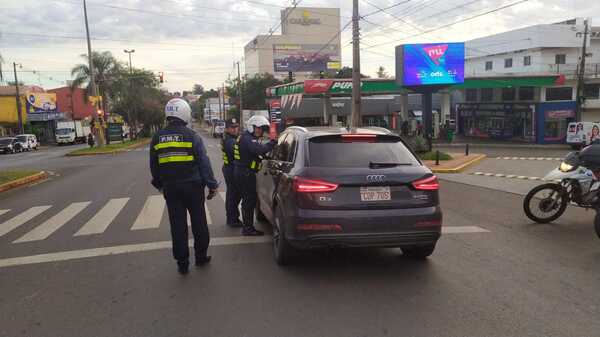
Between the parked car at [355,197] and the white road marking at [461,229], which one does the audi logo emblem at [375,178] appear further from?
the white road marking at [461,229]

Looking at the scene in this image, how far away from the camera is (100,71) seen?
4928cm

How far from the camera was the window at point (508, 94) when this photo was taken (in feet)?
132

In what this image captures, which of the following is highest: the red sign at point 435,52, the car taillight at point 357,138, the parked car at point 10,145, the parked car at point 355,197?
the red sign at point 435,52

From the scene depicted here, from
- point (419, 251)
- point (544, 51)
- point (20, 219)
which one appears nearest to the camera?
point (419, 251)

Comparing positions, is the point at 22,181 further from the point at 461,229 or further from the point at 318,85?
the point at 318,85

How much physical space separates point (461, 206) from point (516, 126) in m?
34.7

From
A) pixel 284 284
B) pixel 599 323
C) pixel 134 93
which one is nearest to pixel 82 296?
pixel 284 284

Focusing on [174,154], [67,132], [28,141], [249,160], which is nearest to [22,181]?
[249,160]

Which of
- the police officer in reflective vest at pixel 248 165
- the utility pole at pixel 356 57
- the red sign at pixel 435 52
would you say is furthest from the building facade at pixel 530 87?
the police officer in reflective vest at pixel 248 165

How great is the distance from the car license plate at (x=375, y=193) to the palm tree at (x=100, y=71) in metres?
46.3

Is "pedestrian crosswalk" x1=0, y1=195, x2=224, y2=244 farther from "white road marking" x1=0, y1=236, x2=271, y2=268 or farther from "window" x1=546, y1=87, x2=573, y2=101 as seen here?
"window" x1=546, y1=87, x2=573, y2=101

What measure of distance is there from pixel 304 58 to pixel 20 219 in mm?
103667

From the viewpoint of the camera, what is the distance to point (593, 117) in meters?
40.1

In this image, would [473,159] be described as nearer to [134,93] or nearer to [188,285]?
[188,285]
